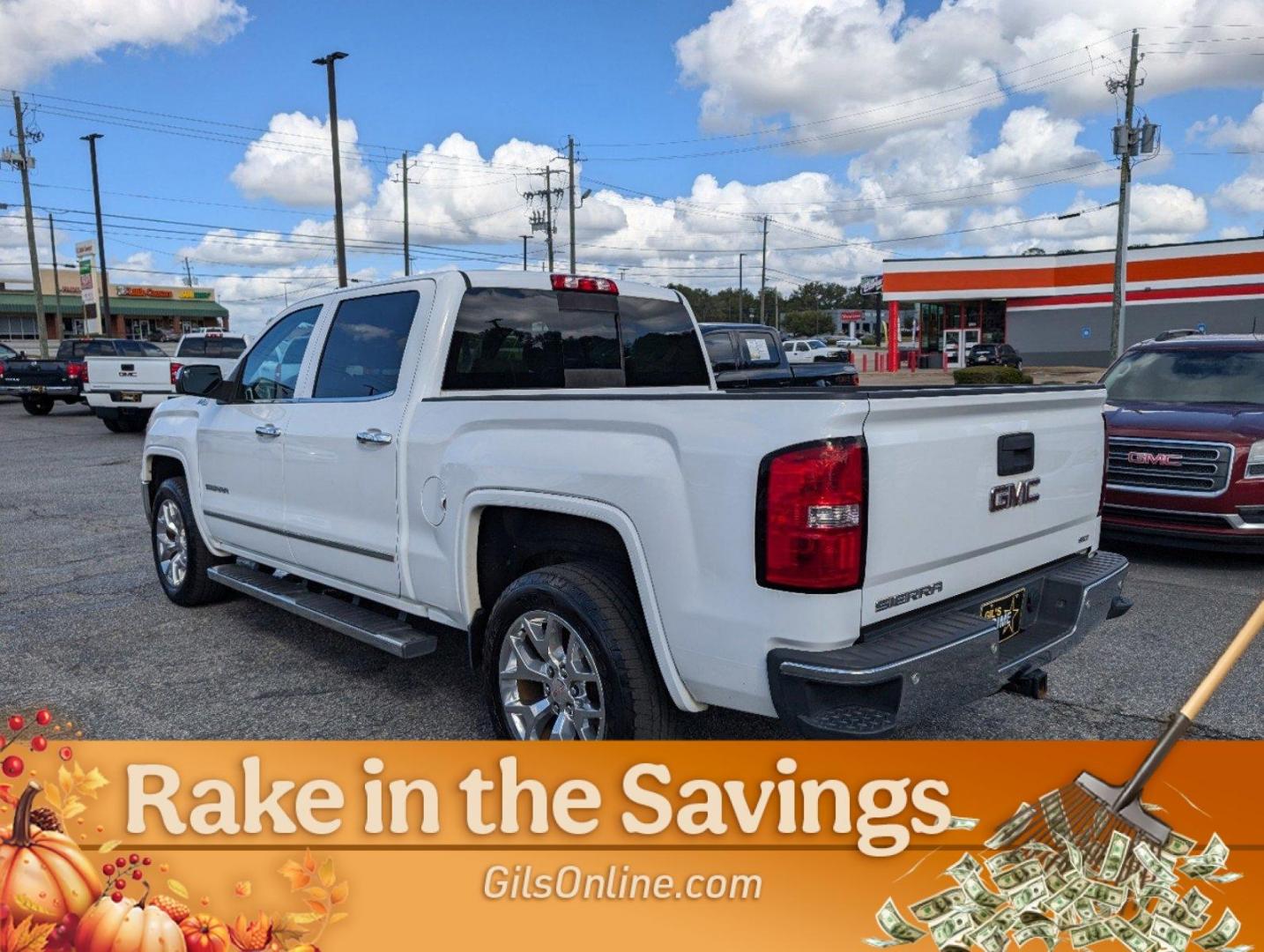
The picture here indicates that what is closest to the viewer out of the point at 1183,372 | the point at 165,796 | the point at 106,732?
the point at 165,796

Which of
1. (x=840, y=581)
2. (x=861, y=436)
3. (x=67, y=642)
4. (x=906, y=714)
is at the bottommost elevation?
(x=67, y=642)

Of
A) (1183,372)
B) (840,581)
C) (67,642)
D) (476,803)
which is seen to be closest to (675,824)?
(476,803)

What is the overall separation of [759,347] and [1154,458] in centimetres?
744

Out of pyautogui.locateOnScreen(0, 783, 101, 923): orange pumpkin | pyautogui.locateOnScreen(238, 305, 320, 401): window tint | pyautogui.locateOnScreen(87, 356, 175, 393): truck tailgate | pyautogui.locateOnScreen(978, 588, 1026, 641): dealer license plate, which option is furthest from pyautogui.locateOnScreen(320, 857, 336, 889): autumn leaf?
pyautogui.locateOnScreen(87, 356, 175, 393): truck tailgate

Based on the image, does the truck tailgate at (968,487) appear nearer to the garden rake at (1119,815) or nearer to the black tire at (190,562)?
the garden rake at (1119,815)

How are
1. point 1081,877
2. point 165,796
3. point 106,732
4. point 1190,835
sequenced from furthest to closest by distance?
point 106,732
point 165,796
point 1190,835
point 1081,877

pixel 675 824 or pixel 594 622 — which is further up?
pixel 594 622

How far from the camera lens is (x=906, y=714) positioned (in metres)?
2.77

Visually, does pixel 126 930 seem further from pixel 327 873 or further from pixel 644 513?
pixel 644 513

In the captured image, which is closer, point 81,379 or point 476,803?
point 476,803

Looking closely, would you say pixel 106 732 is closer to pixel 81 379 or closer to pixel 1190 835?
pixel 1190 835

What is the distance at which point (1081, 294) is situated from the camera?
136 feet

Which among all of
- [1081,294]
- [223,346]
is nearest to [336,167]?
[223,346]

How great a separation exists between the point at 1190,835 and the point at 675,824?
1.43 m
